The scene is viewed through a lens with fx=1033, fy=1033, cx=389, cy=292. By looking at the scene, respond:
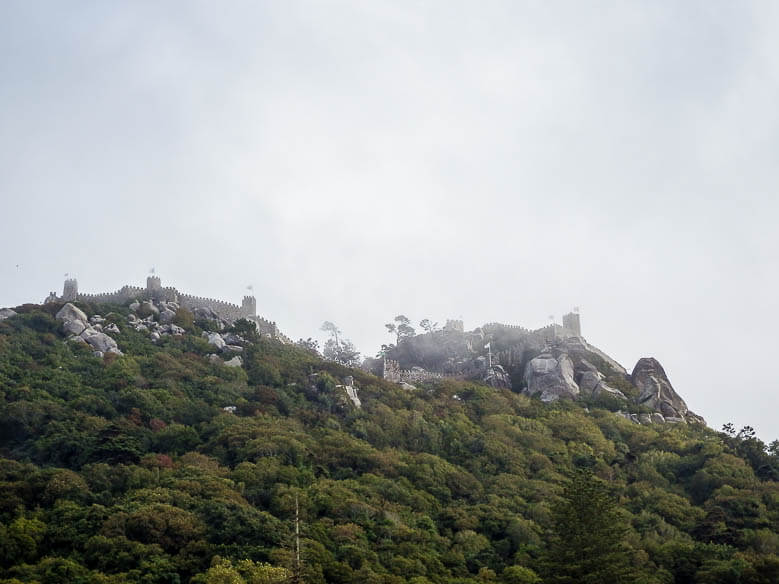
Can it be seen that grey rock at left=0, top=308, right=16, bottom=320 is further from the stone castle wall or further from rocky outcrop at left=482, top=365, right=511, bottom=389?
rocky outcrop at left=482, top=365, right=511, bottom=389

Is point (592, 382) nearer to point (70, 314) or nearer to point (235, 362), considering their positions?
point (235, 362)

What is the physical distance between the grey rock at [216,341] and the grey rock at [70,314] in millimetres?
8950

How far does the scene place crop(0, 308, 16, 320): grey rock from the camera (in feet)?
246

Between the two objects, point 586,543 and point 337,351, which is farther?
point 337,351

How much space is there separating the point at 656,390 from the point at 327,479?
112 feet

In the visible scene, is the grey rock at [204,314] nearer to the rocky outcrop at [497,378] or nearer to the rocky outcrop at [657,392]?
the rocky outcrop at [497,378]

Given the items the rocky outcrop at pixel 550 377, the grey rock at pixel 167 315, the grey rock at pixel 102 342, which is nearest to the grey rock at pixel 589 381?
the rocky outcrop at pixel 550 377

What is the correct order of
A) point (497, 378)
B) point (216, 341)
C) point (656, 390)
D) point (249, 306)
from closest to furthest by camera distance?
point (216, 341), point (656, 390), point (497, 378), point (249, 306)

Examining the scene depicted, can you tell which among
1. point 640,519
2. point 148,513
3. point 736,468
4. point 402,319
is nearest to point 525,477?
point 640,519

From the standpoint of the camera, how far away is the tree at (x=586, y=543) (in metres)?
42.1

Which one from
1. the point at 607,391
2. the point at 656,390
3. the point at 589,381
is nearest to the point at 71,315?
the point at 589,381

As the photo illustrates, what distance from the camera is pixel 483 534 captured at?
51719 millimetres

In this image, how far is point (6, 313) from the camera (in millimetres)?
75812

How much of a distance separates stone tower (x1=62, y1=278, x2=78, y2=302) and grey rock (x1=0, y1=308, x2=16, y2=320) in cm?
584
